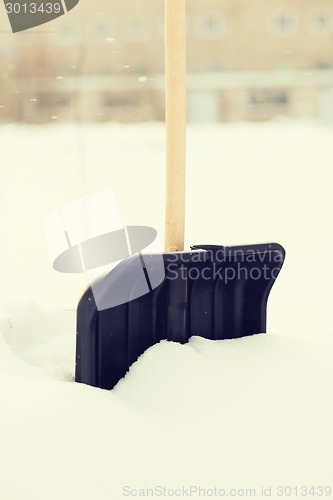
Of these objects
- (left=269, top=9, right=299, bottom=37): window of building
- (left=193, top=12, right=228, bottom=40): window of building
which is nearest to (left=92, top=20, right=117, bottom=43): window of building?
(left=193, top=12, right=228, bottom=40): window of building

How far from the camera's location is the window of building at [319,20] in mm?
1757

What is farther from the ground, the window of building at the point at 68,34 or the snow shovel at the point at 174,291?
the window of building at the point at 68,34

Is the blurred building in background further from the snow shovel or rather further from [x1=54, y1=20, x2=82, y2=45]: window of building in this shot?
the snow shovel

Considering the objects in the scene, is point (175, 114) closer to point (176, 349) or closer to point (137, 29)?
point (176, 349)

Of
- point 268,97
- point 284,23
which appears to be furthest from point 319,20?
point 268,97

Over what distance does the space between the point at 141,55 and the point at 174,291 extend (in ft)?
2.74

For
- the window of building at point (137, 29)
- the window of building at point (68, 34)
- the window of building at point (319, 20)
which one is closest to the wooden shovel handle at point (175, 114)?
the window of building at point (137, 29)

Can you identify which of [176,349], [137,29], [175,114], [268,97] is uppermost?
[137,29]

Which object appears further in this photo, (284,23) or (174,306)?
(284,23)

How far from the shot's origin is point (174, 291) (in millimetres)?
1133

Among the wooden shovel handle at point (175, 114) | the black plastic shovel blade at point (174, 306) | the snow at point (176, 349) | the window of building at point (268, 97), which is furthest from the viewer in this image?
the window of building at point (268, 97)

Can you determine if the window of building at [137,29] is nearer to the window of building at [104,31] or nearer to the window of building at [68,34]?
the window of building at [104,31]

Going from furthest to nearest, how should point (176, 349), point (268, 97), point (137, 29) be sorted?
1. point (268, 97)
2. point (137, 29)
3. point (176, 349)

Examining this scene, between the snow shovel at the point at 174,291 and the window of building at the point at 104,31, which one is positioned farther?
the window of building at the point at 104,31
